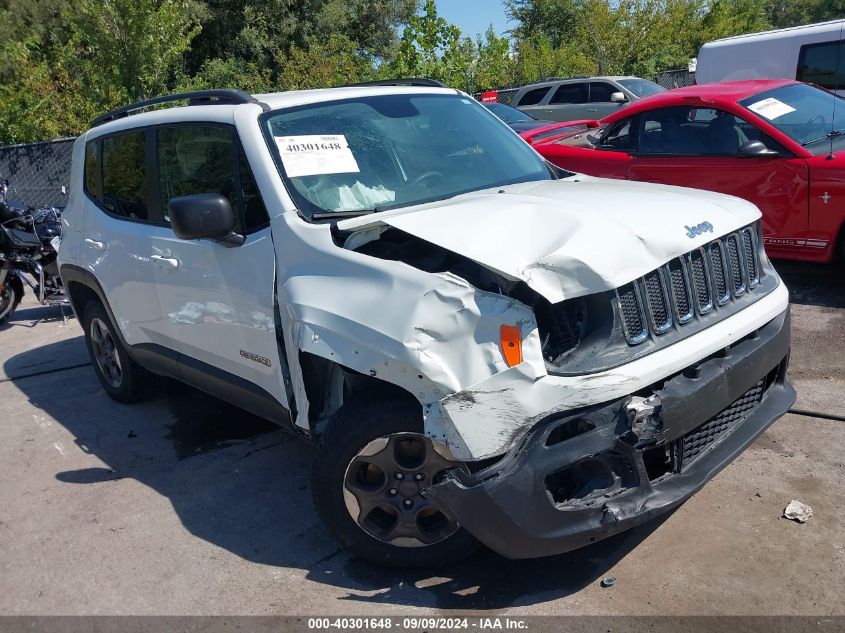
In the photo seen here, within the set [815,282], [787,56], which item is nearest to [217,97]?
[815,282]

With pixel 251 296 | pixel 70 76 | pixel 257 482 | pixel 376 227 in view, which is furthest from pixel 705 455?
pixel 70 76

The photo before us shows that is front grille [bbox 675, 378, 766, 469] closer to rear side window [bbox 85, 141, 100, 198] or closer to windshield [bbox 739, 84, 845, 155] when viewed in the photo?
windshield [bbox 739, 84, 845, 155]

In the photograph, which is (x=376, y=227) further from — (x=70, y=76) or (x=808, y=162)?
(x=70, y=76)

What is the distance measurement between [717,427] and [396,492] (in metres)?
1.36

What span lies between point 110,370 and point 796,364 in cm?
478

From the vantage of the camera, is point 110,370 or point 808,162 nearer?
point 110,370

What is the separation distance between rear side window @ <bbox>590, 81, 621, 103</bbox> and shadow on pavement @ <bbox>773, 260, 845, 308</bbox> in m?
9.50

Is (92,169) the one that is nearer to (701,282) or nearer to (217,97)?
(217,97)

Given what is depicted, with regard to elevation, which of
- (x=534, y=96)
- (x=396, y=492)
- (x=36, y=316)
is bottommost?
(x=36, y=316)

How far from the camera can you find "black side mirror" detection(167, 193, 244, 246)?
3.62m

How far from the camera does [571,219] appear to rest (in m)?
3.17

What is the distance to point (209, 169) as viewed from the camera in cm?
427

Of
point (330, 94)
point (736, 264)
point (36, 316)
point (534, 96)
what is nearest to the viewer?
point (736, 264)

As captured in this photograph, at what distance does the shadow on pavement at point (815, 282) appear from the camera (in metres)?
6.64
